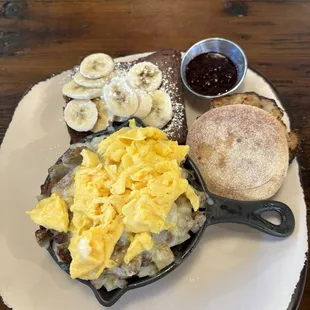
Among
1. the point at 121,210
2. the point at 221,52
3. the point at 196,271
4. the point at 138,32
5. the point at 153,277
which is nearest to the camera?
the point at 121,210

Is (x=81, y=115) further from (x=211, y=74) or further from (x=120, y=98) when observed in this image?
(x=211, y=74)

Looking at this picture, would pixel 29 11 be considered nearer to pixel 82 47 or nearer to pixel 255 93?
pixel 82 47

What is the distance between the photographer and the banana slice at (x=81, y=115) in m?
2.29

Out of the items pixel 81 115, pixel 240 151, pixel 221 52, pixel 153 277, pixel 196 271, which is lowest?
pixel 196 271

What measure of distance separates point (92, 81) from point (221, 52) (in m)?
0.74

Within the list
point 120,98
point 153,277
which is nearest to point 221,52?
point 120,98

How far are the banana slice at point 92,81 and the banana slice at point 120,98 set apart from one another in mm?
50

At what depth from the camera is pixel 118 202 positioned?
1738 mm

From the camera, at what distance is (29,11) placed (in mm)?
2990

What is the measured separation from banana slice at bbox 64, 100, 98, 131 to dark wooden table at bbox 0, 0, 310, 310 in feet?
1.69

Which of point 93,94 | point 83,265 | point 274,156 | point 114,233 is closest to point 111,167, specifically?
point 114,233

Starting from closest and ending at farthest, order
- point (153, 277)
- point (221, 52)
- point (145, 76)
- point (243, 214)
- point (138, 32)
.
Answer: point (153, 277), point (243, 214), point (145, 76), point (221, 52), point (138, 32)

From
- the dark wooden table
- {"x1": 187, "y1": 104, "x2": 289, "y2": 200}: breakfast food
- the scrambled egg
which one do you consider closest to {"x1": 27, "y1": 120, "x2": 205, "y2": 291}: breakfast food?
the scrambled egg

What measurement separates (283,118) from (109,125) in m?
0.90
